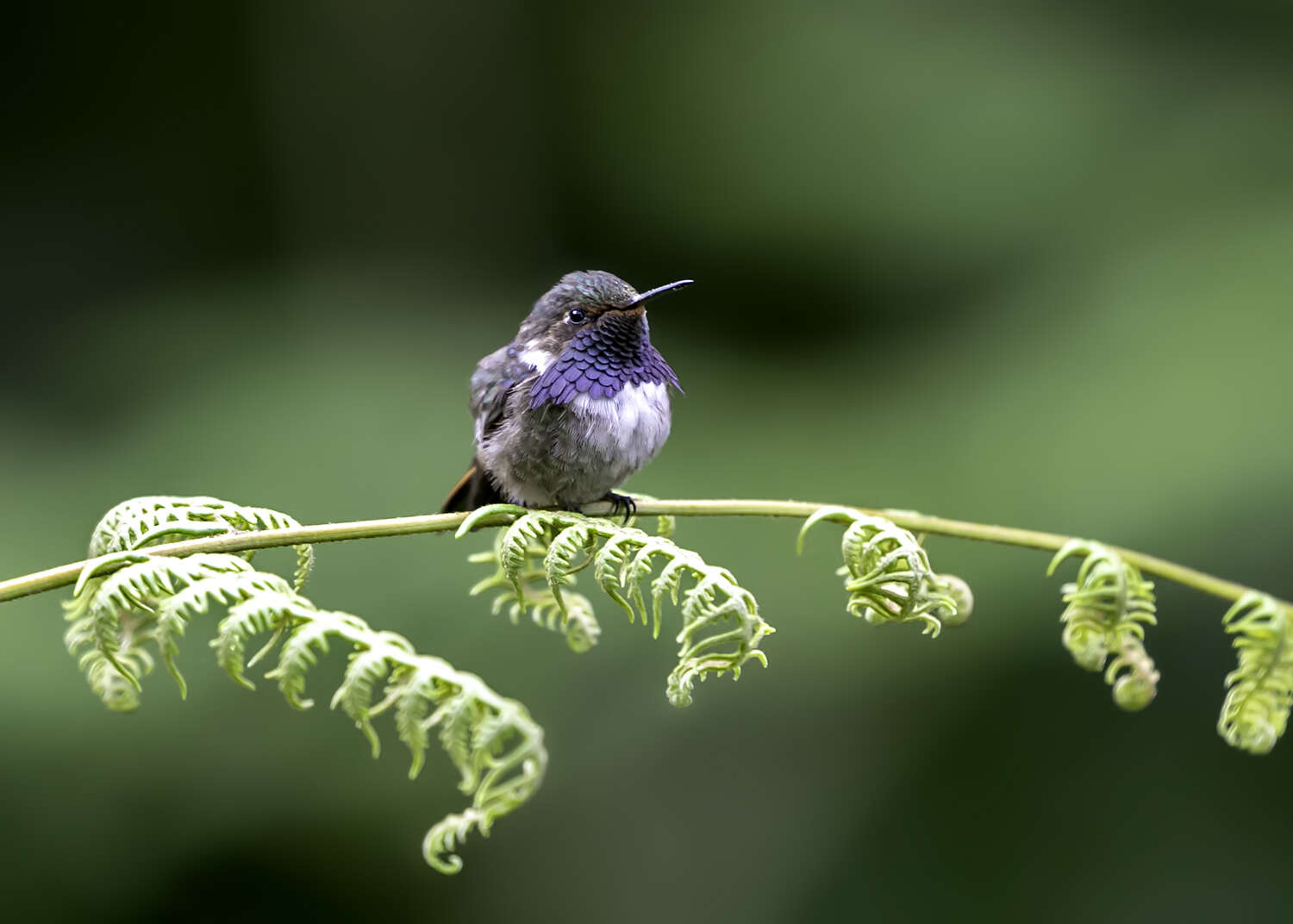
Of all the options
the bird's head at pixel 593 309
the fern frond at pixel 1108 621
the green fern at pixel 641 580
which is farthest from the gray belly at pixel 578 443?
the fern frond at pixel 1108 621

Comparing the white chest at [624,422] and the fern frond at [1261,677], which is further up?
the white chest at [624,422]

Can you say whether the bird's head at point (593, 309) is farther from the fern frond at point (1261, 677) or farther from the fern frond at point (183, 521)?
the fern frond at point (1261, 677)

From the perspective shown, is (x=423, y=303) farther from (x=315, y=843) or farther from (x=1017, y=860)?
(x=1017, y=860)

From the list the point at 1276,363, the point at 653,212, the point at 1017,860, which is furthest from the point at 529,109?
the point at 1017,860

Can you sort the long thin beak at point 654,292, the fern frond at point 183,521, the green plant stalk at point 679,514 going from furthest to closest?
the long thin beak at point 654,292 < the fern frond at point 183,521 < the green plant stalk at point 679,514

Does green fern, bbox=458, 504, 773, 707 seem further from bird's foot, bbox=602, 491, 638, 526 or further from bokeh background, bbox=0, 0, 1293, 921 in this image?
bokeh background, bbox=0, 0, 1293, 921

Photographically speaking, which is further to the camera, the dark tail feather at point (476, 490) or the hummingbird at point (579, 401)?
the dark tail feather at point (476, 490)

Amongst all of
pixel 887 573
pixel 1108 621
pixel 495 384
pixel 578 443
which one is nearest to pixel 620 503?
pixel 578 443
